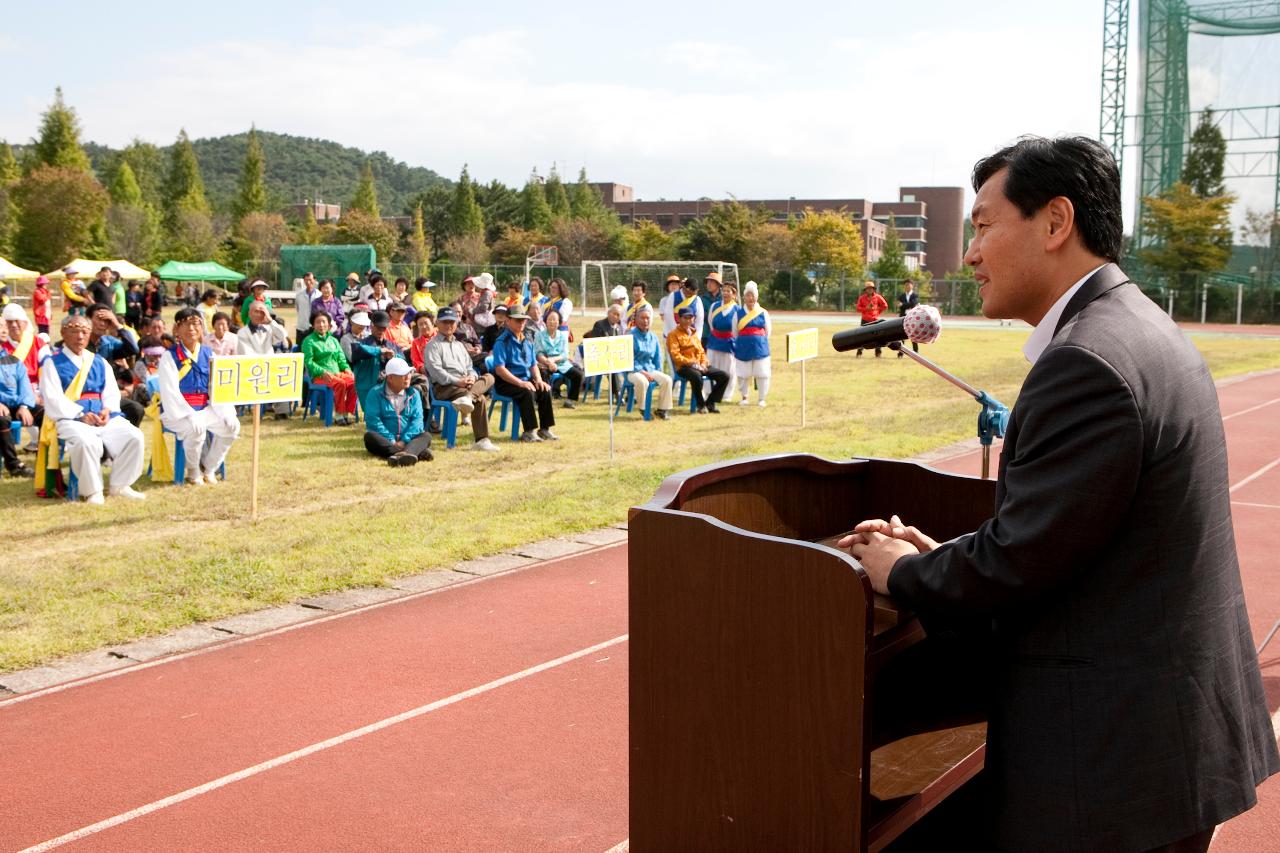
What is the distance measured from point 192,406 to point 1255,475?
11252 millimetres

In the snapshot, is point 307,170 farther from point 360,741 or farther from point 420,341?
point 360,741

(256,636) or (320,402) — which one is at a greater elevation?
(320,402)

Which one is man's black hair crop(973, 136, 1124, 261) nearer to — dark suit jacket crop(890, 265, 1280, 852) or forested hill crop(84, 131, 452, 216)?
dark suit jacket crop(890, 265, 1280, 852)

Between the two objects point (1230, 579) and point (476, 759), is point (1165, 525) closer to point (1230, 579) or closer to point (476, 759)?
point (1230, 579)

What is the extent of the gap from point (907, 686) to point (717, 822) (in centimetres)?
59

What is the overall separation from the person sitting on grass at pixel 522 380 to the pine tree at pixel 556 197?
2858 inches

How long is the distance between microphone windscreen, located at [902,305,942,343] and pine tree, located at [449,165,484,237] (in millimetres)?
78062

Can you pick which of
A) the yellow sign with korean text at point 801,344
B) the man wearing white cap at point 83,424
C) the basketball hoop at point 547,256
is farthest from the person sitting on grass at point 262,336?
the basketball hoop at point 547,256

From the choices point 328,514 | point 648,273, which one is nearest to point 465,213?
point 648,273

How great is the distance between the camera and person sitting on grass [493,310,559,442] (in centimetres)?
1416

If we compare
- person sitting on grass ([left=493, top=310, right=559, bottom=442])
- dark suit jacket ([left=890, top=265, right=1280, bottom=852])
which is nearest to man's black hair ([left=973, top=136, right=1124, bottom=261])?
dark suit jacket ([left=890, top=265, right=1280, bottom=852])

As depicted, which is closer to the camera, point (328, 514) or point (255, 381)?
point (328, 514)

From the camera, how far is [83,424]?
10133mm

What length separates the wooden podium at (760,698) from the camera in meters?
2.02
